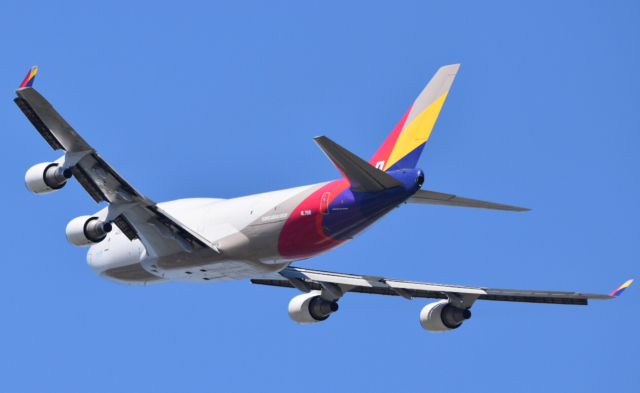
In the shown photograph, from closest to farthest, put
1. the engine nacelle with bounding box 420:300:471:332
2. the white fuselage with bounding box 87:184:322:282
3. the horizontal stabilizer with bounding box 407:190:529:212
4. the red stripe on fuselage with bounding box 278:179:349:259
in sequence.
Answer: the horizontal stabilizer with bounding box 407:190:529:212, the red stripe on fuselage with bounding box 278:179:349:259, the white fuselage with bounding box 87:184:322:282, the engine nacelle with bounding box 420:300:471:332

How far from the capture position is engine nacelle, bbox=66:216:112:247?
42.6 m

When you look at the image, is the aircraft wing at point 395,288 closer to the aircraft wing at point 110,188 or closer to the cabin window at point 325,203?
the aircraft wing at point 110,188

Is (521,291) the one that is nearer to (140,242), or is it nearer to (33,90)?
(140,242)

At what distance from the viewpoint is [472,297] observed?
149 ft

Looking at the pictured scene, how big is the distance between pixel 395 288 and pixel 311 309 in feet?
10.5

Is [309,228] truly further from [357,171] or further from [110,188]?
[110,188]

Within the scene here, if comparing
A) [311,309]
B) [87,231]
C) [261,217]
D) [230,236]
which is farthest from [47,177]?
[311,309]

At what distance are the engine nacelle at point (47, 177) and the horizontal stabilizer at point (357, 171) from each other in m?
8.70

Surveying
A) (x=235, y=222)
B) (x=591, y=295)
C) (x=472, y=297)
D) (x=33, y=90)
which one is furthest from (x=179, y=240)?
(x=591, y=295)

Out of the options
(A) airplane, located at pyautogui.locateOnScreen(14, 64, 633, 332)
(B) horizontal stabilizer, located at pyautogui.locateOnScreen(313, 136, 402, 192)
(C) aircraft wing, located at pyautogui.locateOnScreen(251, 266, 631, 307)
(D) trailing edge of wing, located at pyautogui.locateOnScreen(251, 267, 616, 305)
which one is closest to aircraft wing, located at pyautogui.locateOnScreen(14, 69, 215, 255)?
(A) airplane, located at pyautogui.locateOnScreen(14, 64, 633, 332)

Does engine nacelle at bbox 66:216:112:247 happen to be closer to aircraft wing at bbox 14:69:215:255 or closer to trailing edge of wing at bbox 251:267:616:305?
aircraft wing at bbox 14:69:215:255

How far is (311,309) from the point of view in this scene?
47.6 meters

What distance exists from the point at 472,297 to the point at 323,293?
556 centimetres

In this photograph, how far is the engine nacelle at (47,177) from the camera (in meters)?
41.0
